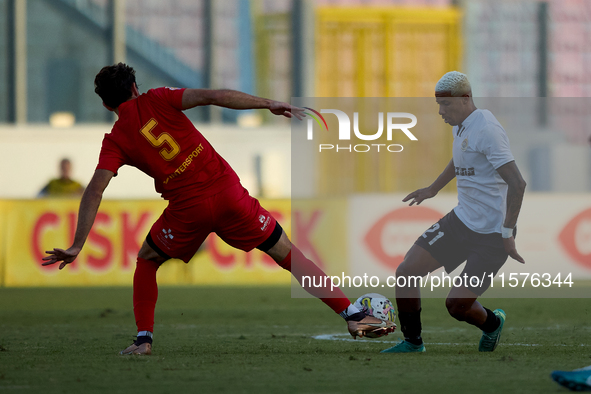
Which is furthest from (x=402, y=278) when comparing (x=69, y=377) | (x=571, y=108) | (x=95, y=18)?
(x=571, y=108)

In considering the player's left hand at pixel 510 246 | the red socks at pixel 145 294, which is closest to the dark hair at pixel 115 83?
the red socks at pixel 145 294

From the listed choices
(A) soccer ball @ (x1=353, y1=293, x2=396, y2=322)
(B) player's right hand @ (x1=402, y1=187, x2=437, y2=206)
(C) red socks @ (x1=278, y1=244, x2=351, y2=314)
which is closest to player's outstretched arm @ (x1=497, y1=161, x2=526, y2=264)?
(B) player's right hand @ (x1=402, y1=187, x2=437, y2=206)

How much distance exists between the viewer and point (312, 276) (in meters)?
5.76

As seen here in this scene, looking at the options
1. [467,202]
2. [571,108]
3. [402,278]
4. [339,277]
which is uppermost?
[571,108]

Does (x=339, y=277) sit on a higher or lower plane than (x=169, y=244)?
lower

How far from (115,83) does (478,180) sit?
2305mm

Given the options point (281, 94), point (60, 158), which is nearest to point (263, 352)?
point (60, 158)

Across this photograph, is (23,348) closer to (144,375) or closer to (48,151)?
(144,375)

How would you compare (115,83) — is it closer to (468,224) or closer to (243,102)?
(243,102)

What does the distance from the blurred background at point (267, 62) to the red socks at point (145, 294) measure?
42.8 feet

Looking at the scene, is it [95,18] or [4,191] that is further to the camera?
[95,18]

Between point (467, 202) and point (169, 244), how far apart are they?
74.2 inches

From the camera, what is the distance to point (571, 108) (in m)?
31.0

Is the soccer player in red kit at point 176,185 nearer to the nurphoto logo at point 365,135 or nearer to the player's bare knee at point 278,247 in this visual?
the player's bare knee at point 278,247
